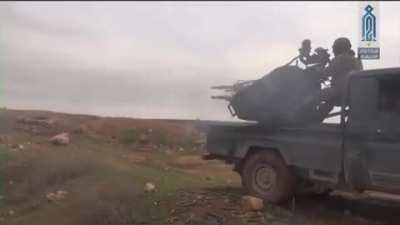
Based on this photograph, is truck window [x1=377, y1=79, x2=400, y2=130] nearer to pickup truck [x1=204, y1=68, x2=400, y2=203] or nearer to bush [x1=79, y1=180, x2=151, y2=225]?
pickup truck [x1=204, y1=68, x2=400, y2=203]

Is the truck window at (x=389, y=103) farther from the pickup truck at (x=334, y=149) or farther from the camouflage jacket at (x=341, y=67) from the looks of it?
the camouflage jacket at (x=341, y=67)

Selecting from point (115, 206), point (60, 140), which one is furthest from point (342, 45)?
point (60, 140)

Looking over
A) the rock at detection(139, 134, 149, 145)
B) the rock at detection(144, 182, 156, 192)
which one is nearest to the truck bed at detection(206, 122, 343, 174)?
the rock at detection(144, 182, 156, 192)

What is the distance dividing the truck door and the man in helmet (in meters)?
0.82

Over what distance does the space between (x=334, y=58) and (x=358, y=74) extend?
1.17 metres

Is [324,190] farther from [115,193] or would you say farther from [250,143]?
[115,193]

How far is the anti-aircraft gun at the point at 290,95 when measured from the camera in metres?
9.56

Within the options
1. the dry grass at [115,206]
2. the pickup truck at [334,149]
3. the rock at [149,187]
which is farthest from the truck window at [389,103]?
the rock at [149,187]

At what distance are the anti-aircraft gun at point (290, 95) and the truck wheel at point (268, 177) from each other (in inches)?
22.4

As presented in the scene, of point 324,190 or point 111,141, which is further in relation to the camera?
point 111,141

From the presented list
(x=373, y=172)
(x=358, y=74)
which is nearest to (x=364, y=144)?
(x=373, y=172)

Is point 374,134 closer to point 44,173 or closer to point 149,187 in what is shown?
point 149,187

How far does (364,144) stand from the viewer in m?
8.23

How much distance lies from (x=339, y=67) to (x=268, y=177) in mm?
1924
